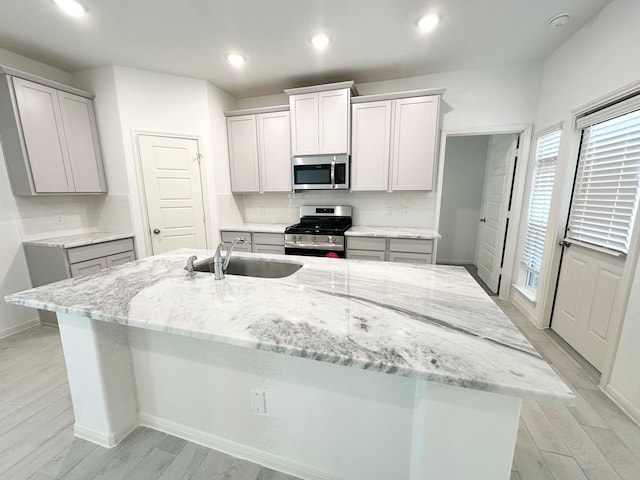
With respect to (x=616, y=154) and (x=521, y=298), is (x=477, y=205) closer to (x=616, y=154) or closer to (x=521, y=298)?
(x=521, y=298)

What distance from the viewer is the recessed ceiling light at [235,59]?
2680mm

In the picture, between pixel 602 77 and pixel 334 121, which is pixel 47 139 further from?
pixel 602 77

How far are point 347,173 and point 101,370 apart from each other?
9.12ft

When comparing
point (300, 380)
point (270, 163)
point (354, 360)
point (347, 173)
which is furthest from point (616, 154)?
point (270, 163)

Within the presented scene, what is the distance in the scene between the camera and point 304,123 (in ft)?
10.5

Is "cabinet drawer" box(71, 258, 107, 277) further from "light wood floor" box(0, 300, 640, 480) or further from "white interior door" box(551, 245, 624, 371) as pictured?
"white interior door" box(551, 245, 624, 371)

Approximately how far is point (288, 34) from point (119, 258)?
294 centimetres

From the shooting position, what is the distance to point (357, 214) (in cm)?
361

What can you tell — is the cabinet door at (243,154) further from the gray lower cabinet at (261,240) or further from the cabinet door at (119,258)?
the cabinet door at (119,258)

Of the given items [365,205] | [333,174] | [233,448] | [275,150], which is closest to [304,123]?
[275,150]

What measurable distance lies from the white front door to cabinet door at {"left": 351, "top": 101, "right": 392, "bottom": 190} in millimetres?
2003

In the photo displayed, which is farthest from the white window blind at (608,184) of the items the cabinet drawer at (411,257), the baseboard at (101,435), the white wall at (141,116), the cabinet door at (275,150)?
the white wall at (141,116)

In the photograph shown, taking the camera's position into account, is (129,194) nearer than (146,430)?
No

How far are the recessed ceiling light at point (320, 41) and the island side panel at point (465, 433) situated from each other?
2.76 m
